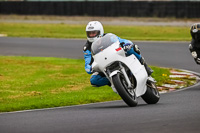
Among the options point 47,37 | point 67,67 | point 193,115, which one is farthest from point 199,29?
point 47,37

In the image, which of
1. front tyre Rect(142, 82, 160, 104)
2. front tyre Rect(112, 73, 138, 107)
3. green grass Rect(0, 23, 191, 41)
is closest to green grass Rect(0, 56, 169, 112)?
front tyre Rect(142, 82, 160, 104)

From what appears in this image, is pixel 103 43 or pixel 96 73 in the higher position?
pixel 103 43

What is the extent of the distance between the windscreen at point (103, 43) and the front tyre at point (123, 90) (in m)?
0.58

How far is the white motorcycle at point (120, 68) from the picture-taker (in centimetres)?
832

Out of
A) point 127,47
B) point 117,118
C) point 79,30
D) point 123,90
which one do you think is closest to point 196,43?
point 127,47

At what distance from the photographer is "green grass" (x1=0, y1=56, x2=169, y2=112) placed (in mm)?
10016

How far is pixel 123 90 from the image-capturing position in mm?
8102

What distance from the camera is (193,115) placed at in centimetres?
755

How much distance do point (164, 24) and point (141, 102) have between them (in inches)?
992

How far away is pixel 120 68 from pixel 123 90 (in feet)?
1.48

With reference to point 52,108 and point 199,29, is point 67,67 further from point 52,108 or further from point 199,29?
point 52,108

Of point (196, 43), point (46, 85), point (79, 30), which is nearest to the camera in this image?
point (196, 43)

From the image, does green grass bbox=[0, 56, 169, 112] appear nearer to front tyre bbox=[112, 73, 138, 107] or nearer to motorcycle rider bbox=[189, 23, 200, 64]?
motorcycle rider bbox=[189, 23, 200, 64]

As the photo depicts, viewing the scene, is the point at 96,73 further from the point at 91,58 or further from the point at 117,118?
the point at 117,118
